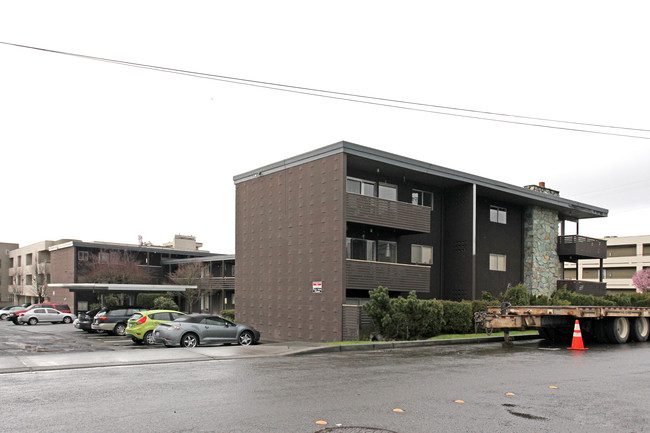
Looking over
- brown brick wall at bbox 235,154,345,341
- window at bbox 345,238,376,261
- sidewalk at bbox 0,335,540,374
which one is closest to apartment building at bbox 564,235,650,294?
window at bbox 345,238,376,261

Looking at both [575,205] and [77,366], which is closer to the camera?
[77,366]

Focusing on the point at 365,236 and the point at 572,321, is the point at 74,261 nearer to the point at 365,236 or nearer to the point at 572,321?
the point at 365,236

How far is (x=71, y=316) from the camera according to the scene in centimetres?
4578

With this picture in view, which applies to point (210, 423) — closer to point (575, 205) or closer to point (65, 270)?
point (575, 205)

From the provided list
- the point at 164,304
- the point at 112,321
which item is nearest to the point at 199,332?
the point at 112,321

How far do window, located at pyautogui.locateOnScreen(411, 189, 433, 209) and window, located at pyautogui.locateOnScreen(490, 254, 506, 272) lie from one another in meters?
5.26

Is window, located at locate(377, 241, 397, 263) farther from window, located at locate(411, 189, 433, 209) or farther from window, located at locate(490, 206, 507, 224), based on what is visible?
window, located at locate(490, 206, 507, 224)

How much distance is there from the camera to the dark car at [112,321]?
29281 mm

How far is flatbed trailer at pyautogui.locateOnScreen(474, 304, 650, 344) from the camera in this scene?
19703 millimetres

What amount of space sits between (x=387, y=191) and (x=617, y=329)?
12002 mm

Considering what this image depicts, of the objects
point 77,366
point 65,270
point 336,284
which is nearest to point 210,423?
point 77,366

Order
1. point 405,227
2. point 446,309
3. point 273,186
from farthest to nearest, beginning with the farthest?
point 273,186, point 405,227, point 446,309

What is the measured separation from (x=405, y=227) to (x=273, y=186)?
7144 millimetres

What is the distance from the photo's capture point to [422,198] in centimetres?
3053
